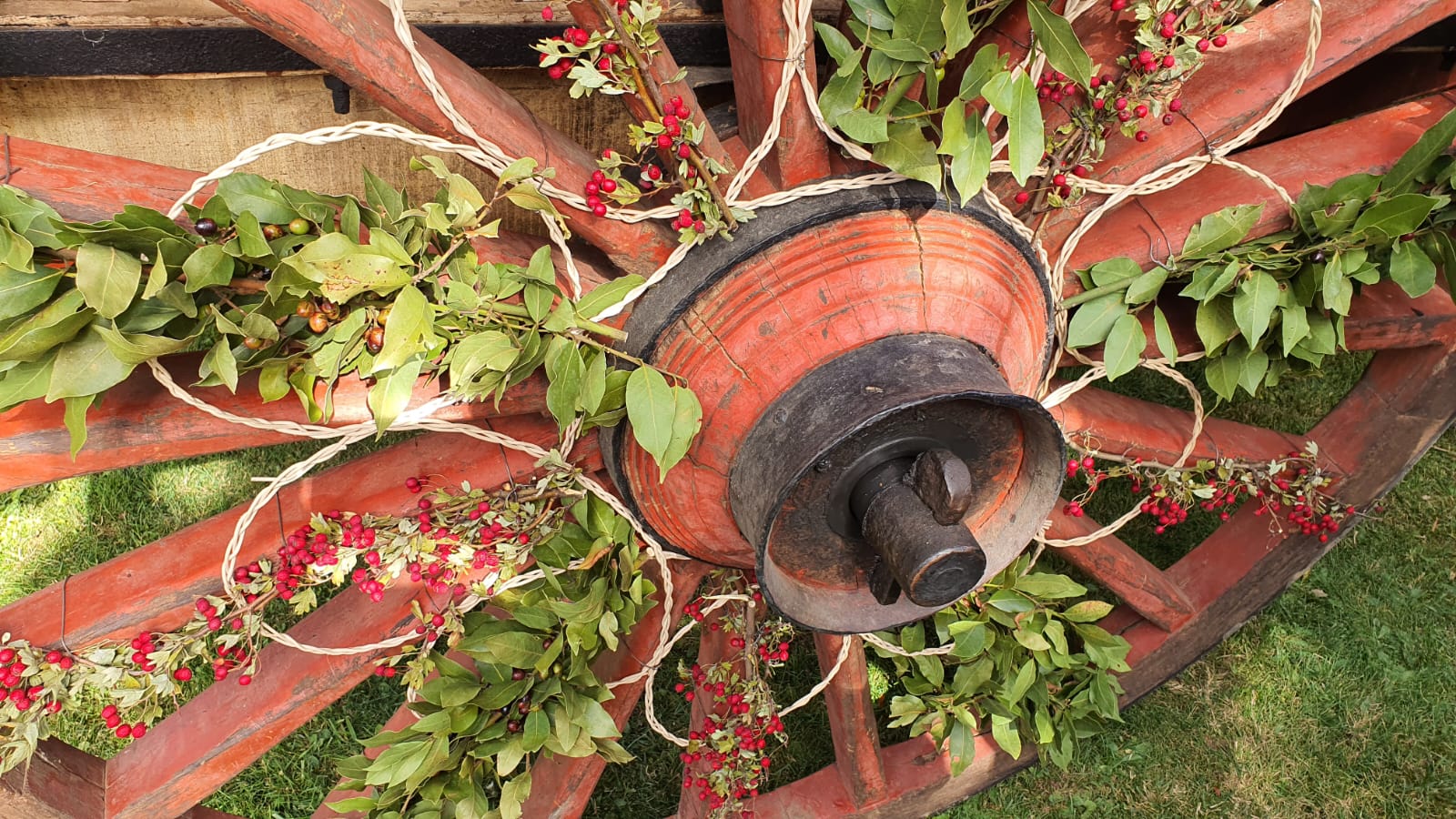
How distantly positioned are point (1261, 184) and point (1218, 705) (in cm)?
140

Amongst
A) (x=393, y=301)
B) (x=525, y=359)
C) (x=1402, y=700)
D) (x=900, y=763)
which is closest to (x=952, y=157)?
(x=525, y=359)

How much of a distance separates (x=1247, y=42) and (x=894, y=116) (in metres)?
0.64

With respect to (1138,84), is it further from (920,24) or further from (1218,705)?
(1218,705)

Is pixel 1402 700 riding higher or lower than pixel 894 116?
lower

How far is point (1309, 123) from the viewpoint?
2.19 meters

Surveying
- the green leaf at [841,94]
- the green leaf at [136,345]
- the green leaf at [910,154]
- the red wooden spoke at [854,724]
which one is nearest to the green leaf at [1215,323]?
the green leaf at [910,154]

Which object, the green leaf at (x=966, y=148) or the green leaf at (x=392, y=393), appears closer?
the green leaf at (x=392, y=393)

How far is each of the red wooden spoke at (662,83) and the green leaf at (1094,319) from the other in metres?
0.62

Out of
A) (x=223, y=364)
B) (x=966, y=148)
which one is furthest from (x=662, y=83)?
(x=223, y=364)

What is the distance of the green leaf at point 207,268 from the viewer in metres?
1.00

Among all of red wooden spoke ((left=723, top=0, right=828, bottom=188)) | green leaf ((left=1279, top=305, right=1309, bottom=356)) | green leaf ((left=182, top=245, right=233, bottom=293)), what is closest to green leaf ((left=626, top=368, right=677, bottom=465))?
red wooden spoke ((left=723, top=0, right=828, bottom=188))

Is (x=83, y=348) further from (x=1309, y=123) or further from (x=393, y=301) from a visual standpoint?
(x=1309, y=123)

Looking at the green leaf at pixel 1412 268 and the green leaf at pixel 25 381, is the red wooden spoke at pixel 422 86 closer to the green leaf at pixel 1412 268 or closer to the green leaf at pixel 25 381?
the green leaf at pixel 25 381

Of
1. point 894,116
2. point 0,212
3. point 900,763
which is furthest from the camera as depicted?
point 900,763
